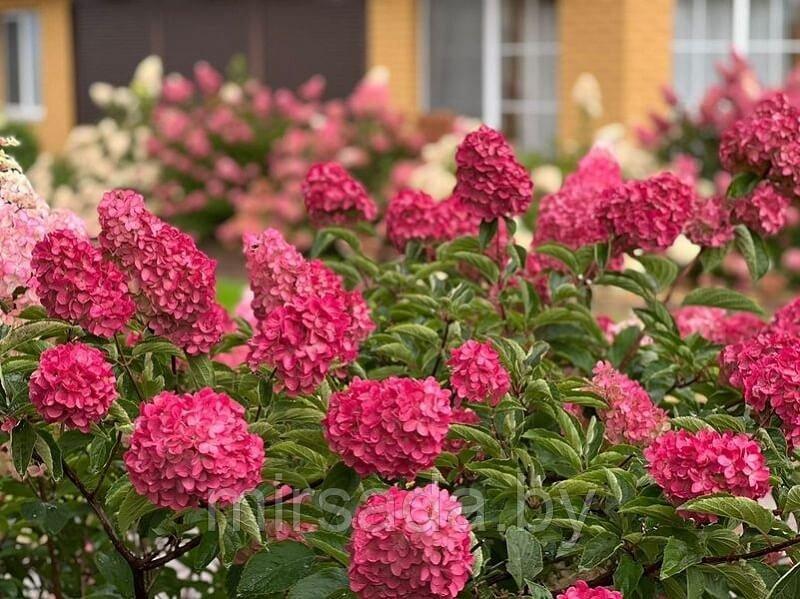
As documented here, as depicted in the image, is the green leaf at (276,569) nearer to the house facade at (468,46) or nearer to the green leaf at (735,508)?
the green leaf at (735,508)

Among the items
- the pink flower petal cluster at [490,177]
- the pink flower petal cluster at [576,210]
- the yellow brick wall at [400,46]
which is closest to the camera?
the pink flower petal cluster at [490,177]

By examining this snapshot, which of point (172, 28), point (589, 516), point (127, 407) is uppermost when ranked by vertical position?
point (172, 28)

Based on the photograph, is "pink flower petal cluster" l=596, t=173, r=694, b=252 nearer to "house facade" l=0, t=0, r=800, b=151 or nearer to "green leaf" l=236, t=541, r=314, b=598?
"green leaf" l=236, t=541, r=314, b=598

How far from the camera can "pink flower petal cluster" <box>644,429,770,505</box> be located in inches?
70.7

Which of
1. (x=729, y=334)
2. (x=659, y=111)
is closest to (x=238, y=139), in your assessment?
(x=659, y=111)

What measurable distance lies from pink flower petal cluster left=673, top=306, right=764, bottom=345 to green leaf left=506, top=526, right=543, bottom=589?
1.01 m

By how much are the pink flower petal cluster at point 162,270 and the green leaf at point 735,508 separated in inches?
30.9

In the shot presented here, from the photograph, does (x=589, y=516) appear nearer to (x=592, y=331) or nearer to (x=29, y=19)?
(x=592, y=331)

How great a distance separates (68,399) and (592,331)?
1.13 meters

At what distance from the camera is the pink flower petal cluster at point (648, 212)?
2484mm

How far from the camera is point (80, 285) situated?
1974 mm

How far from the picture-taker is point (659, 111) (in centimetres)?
1154

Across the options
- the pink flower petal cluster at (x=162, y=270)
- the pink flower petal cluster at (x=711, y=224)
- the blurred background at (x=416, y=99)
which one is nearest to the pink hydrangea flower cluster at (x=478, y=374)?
the pink flower petal cluster at (x=162, y=270)

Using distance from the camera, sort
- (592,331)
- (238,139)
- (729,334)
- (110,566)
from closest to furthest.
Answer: (110,566) < (592,331) < (729,334) < (238,139)
